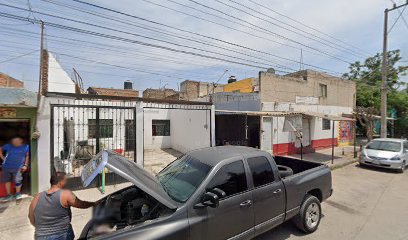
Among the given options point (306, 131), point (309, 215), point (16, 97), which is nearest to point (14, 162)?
point (16, 97)

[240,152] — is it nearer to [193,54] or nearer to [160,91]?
[193,54]

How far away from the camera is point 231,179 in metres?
3.30

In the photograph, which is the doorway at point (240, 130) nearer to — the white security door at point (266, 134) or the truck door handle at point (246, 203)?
the white security door at point (266, 134)

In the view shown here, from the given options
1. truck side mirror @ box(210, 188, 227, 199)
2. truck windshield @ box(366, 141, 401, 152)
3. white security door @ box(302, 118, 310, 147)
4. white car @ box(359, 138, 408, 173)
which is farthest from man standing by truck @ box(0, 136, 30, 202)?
white security door @ box(302, 118, 310, 147)

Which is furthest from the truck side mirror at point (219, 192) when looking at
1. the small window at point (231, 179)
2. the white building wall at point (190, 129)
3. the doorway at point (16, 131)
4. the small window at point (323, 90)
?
the small window at point (323, 90)

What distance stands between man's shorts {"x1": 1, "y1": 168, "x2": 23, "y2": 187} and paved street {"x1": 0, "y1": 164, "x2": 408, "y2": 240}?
61cm

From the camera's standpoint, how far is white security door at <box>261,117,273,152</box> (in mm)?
11541

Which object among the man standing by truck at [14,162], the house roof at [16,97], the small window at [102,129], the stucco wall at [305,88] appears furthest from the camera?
the stucco wall at [305,88]

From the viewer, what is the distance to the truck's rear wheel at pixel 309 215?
163 inches

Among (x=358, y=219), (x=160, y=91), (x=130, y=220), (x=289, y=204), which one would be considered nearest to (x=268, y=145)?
(x=358, y=219)

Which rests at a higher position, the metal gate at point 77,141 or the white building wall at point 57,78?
the white building wall at point 57,78

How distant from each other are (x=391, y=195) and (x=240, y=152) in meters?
5.94

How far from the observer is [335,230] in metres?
4.39

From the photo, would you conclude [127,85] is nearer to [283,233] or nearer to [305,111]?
[305,111]
